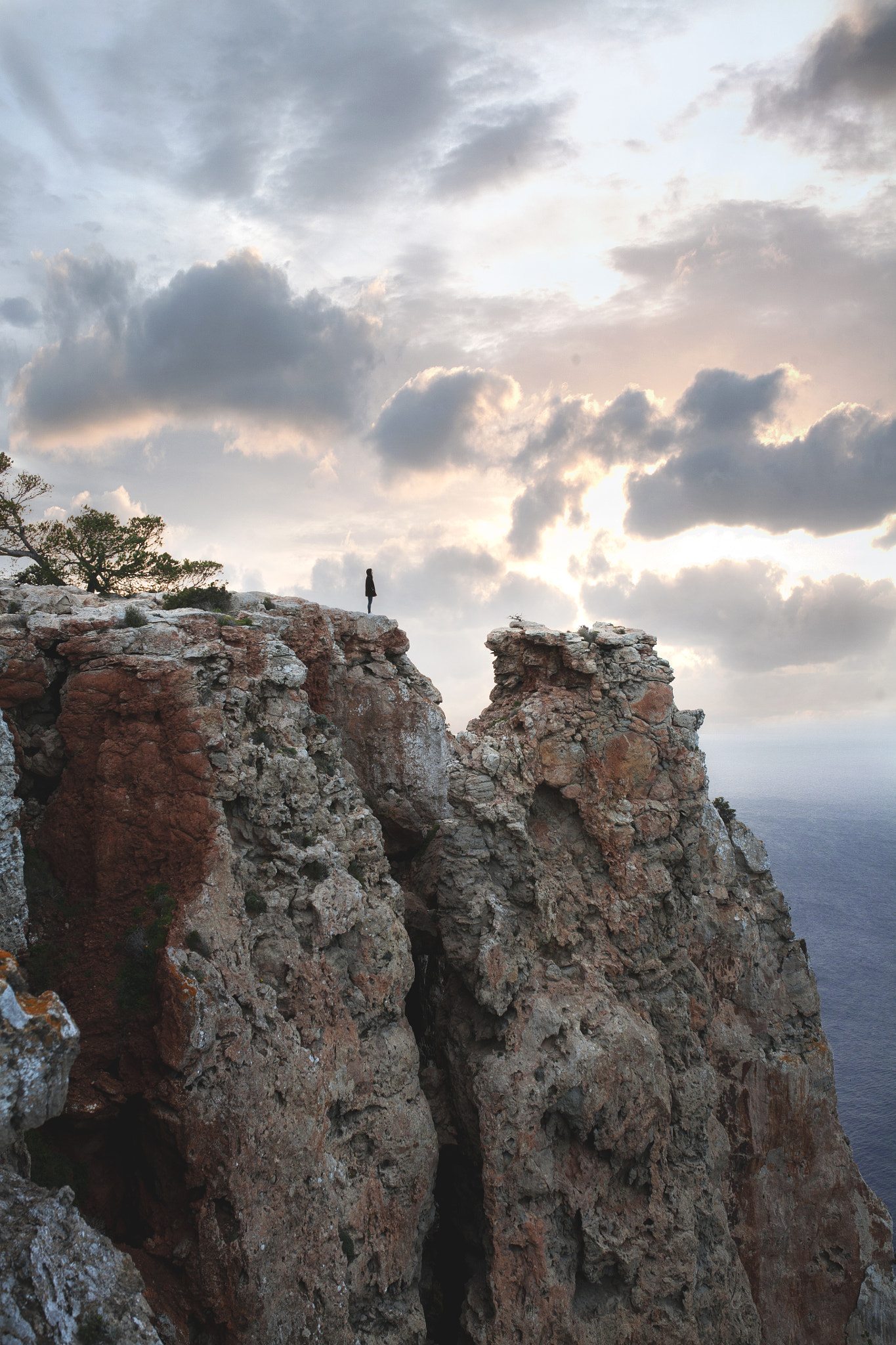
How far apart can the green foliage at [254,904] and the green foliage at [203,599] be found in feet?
31.9

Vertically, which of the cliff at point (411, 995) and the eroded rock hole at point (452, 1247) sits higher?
the cliff at point (411, 995)

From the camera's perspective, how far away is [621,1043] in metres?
25.6

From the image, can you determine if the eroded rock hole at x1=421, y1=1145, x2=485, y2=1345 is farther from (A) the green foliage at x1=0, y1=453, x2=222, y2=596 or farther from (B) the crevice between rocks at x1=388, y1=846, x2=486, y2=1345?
(A) the green foliage at x1=0, y1=453, x2=222, y2=596

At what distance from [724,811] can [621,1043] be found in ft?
50.6

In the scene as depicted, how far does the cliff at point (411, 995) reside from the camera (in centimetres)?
1684

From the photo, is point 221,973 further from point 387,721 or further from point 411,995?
point 411,995

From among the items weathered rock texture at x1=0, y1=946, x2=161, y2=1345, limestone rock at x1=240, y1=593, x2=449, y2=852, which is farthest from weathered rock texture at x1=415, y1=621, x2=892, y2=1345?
weathered rock texture at x1=0, y1=946, x2=161, y2=1345

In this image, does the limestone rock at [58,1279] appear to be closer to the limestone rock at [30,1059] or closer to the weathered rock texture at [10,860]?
the limestone rock at [30,1059]

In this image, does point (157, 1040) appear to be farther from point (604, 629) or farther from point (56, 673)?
point (604, 629)

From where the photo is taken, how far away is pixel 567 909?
27.8m

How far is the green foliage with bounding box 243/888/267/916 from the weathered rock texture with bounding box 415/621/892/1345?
8887mm

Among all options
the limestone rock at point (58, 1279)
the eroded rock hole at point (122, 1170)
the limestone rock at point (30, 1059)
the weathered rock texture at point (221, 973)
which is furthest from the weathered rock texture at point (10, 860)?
the limestone rock at point (58, 1279)

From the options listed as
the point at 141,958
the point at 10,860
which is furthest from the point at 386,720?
the point at 10,860

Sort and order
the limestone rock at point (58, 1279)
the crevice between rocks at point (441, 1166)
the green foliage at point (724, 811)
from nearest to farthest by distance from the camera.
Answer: the limestone rock at point (58, 1279), the crevice between rocks at point (441, 1166), the green foliage at point (724, 811)
